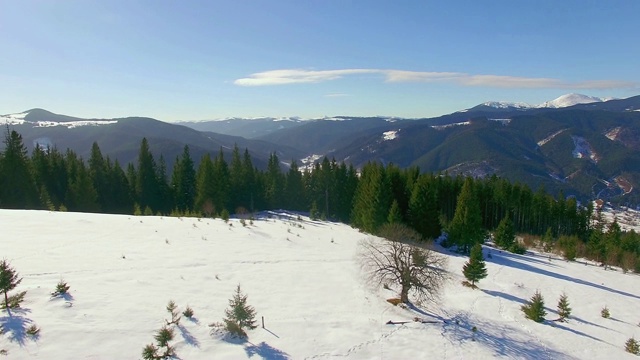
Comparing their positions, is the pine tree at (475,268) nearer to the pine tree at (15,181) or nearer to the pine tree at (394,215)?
the pine tree at (394,215)

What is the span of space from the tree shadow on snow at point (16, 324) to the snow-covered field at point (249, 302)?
32mm

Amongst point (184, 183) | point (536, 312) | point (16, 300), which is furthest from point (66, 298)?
point (184, 183)

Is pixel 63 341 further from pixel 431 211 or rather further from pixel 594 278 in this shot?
pixel 594 278

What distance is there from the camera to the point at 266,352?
14.9 meters

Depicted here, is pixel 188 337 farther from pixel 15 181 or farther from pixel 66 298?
pixel 15 181

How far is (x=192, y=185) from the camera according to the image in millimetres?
68875

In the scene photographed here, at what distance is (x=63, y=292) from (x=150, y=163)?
57637 mm

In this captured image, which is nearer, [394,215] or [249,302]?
[249,302]

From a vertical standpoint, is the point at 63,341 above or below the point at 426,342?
above

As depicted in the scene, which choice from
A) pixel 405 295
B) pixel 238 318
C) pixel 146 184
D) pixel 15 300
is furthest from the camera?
pixel 146 184

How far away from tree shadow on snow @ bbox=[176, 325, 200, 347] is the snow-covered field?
0.13ft

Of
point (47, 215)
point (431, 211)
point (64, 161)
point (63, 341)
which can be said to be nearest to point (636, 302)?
point (431, 211)

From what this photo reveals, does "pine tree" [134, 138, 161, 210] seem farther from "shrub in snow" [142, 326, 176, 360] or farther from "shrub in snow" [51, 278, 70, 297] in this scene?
"shrub in snow" [142, 326, 176, 360]

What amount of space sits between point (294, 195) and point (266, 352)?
6432 cm
